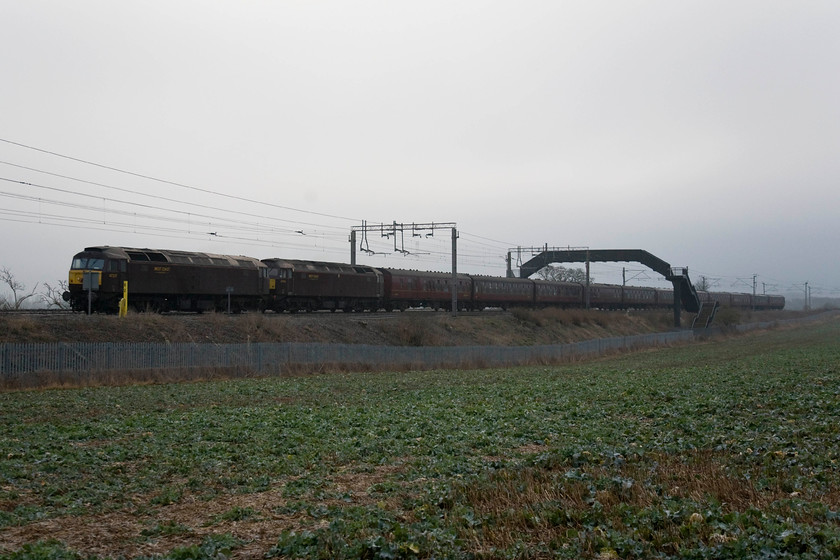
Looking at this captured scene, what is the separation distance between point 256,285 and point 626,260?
44.4 meters

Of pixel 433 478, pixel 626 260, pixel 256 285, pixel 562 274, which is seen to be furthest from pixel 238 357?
pixel 562 274

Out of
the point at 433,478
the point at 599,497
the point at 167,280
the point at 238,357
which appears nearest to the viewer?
the point at 599,497

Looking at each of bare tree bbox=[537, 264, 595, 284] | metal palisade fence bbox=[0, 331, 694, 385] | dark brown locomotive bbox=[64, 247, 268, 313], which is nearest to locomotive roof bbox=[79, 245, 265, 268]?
dark brown locomotive bbox=[64, 247, 268, 313]

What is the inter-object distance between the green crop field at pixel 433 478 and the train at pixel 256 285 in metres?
17.0

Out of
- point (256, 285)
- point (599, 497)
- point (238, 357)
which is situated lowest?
point (238, 357)

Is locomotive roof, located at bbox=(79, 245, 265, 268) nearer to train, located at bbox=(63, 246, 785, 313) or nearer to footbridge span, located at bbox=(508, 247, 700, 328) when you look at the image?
train, located at bbox=(63, 246, 785, 313)

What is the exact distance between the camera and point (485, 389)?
26281 mm

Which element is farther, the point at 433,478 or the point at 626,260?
the point at 626,260

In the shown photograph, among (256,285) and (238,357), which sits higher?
(256,285)

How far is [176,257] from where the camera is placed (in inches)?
1623

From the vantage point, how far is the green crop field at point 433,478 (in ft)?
26.2

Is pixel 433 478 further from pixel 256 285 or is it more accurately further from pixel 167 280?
pixel 256 285

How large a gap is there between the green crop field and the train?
1705 centimetres

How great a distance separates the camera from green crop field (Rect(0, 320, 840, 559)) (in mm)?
7996
